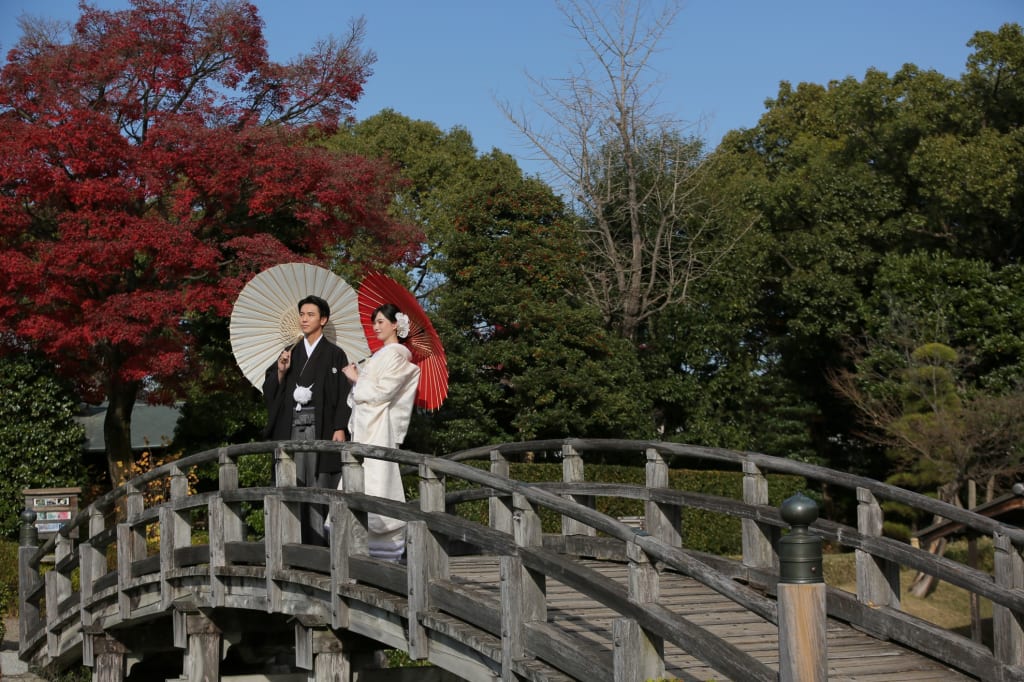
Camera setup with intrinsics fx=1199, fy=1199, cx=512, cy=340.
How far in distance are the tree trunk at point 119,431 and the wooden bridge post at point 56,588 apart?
489 cm

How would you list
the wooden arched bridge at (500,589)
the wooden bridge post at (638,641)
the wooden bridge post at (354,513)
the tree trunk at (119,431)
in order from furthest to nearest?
1. the tree trunk at (119,431)
2. the wooden bridge post at (354,513)
3. the wooden arched bridge at (500,589)
4. the wooden bridge post at (638,641)

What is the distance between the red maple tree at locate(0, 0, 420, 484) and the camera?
50.4 ft

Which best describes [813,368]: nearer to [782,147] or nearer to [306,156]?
[782,147]

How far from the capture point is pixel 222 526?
9773 millimetres

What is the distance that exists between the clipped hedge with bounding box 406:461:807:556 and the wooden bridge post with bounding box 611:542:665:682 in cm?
1237

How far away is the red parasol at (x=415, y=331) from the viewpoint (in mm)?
9414

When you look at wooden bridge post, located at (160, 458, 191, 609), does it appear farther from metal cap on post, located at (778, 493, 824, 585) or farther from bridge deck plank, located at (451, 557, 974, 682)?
metal cap on post, located at (778, 493, 824, 585)

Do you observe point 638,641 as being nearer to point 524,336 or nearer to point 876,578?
point 876,578

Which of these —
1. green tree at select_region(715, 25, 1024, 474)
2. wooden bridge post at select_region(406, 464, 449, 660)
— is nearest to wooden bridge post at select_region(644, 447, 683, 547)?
wooden bridge post at select_region(406, 464, 449, 660)

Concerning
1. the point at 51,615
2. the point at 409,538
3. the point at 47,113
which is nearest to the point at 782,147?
the point at 47,113

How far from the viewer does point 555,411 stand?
19734 mm

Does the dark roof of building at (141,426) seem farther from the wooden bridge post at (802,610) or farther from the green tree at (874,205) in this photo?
the wooden bridge post at (802,610)

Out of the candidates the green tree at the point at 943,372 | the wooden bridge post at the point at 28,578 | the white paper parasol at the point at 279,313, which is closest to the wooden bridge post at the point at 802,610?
the white paper parasol at the point at 279,313

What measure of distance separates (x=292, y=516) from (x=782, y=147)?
26.1 metres
